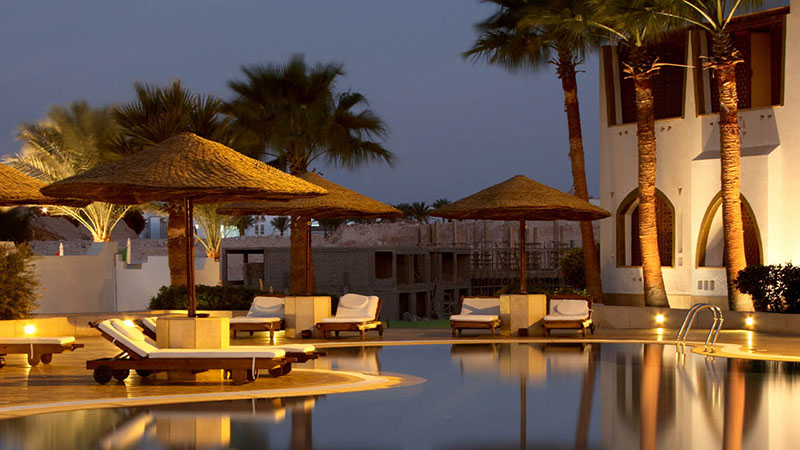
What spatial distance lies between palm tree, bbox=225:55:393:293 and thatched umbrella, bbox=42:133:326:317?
13.0m

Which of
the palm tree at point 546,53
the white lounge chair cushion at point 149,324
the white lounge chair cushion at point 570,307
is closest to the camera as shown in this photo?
the white lounge chair cushion at point 149,324

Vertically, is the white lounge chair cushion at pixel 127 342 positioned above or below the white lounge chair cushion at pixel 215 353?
above

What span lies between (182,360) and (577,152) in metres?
16.1

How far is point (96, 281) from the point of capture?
98.4ft

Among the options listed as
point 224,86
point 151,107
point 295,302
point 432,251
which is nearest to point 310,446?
point 295,302

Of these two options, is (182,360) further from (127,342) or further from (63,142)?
(63,142)

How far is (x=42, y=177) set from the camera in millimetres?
31875

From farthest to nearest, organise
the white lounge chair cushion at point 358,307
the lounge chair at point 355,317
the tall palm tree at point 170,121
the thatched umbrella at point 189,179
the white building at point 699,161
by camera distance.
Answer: the tall palm tree at point 170,121 → the white building at point 699,161 → the white lounge chair cushion at point 358,307 → the lounge chair at point 355,317 → the thatched umbrella at point 189,179

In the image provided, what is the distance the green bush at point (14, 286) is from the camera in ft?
59.4

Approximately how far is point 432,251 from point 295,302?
3380 cm

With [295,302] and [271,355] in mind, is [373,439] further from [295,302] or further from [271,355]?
[295,302]

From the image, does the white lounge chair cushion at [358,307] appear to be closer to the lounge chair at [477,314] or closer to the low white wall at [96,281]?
the lounge chair at [477,314]

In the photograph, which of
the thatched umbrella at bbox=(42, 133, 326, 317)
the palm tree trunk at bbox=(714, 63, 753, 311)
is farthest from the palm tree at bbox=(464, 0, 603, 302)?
the thatched umbrella at bbox=(42, 133, 326, 317)

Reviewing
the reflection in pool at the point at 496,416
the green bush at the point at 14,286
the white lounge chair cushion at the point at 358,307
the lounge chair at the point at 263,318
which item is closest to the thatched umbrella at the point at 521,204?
the white lounge chair cushion at the point at 358,307
